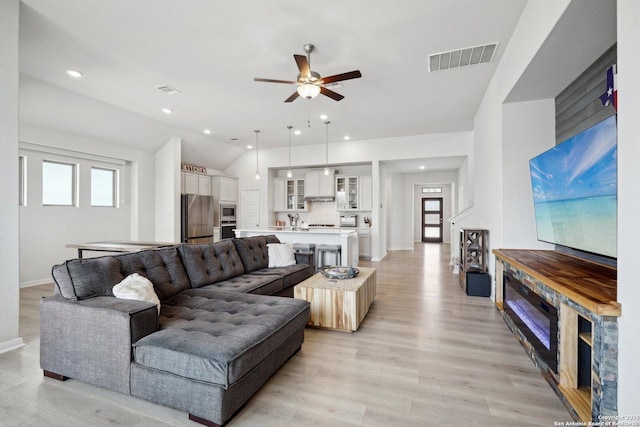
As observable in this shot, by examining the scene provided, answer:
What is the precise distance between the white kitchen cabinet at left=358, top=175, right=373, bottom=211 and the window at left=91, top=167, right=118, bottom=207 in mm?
5617

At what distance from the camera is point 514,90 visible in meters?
3.17

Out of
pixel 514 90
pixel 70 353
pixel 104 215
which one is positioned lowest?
pixel 70 353

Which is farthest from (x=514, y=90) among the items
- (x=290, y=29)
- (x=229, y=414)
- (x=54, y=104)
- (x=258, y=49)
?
(x=54, y=104)

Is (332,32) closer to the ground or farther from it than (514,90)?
farther from it

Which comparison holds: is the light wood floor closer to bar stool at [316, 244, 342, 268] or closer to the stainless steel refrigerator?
bar stool at [316, 244, 342, 268]

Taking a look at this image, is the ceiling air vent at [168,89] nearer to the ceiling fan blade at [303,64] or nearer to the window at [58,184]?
the ceiling fan blade at [303,64]

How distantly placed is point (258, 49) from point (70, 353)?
320 centimetres

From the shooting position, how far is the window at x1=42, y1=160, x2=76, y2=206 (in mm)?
5184

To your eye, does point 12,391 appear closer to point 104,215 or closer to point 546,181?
point 546,181

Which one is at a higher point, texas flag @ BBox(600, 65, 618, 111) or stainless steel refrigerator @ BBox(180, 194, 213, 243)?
texas flag @ BBox(600, 65, 618, 111)

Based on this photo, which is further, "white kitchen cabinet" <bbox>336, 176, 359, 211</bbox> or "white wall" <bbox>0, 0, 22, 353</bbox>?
"white kitchen cabinet" <bbox>336, 176, 359, 211</bbox>

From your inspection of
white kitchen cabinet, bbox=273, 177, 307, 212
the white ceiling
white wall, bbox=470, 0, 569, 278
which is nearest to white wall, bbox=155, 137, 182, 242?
the white ceiling

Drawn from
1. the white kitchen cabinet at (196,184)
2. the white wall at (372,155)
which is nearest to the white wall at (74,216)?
the white kitchen cabinet at (196,184)
